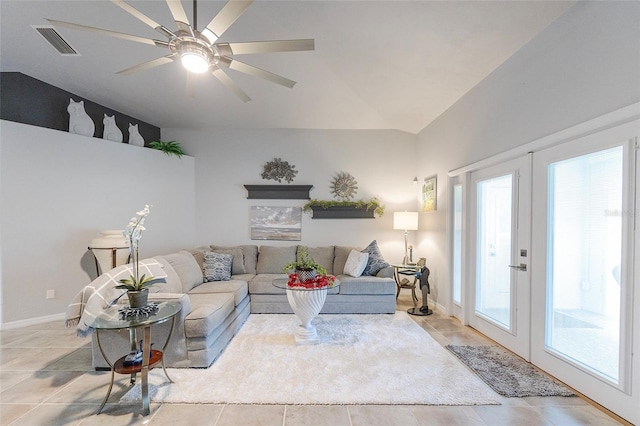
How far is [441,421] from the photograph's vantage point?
6.42 feet

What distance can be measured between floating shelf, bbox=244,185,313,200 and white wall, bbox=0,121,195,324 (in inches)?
69.2

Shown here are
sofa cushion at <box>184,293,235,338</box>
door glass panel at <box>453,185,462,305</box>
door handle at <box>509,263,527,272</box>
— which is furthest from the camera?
door glass panel at <box>453,185,462,305</box>

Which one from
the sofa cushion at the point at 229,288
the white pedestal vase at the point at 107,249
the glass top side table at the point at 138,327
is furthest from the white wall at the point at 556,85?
the white pedestal vase at the point at 107,249

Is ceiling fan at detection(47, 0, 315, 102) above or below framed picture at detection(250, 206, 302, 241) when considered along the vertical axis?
above

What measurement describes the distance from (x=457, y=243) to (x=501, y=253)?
843mm

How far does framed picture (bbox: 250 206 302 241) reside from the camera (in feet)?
17.6

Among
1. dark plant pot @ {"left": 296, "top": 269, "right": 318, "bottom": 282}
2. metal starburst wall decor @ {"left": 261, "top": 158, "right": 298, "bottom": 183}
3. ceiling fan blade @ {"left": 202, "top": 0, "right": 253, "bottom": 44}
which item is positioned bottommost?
dark plant pot @ {"left": 296, "top": 269, "right": 318, "bottom": 282}

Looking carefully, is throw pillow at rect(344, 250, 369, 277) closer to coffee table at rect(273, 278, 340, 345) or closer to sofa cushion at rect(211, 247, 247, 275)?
coffee table at rect(273, 278, 340, 345)

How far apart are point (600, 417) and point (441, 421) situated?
1132 mm

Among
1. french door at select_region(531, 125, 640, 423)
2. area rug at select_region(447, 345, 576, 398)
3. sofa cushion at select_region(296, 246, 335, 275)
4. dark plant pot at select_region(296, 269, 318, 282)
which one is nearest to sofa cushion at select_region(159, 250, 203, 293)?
dark plant pot at select_region(296, 269, 318, 282)

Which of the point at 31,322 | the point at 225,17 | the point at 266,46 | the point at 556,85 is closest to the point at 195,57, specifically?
the point at 225,17

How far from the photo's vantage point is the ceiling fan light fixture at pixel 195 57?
2.01 metres

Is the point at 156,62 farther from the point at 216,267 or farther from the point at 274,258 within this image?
the point at 274,258

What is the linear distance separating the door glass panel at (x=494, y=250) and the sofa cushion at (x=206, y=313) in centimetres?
310
